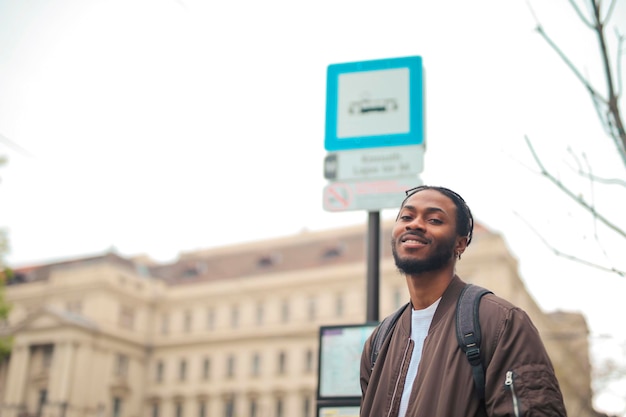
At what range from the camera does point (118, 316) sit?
2066 inches

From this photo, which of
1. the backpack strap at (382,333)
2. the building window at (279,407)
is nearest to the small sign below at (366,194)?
the backpack strap at (382,333)

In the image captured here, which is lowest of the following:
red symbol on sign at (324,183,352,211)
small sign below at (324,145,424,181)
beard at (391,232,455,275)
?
beard at (391,232,455,275)

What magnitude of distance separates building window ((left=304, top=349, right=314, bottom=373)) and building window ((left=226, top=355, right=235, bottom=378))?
5.69 m

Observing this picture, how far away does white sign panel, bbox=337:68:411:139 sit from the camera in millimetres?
5066

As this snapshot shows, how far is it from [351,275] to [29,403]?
23.3m

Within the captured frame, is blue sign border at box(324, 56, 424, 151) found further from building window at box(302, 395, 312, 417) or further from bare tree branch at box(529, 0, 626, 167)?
building window at box(302, 395, 312, 417)

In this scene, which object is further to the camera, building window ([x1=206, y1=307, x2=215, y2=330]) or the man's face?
building window ([x1=206, y1=307, x2=215, y2=330])

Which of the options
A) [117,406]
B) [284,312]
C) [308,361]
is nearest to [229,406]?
[308,361]

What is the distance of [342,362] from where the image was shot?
4367 millimetres

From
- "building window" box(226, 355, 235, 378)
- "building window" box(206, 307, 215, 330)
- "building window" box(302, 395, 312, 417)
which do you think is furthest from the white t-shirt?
"building window" box(206, 307, 215, 330)

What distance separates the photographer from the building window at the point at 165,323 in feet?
177

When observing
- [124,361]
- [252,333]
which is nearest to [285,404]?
[252,333]

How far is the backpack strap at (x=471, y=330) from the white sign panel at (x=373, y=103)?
288 cm

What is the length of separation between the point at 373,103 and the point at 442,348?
3261 mm
